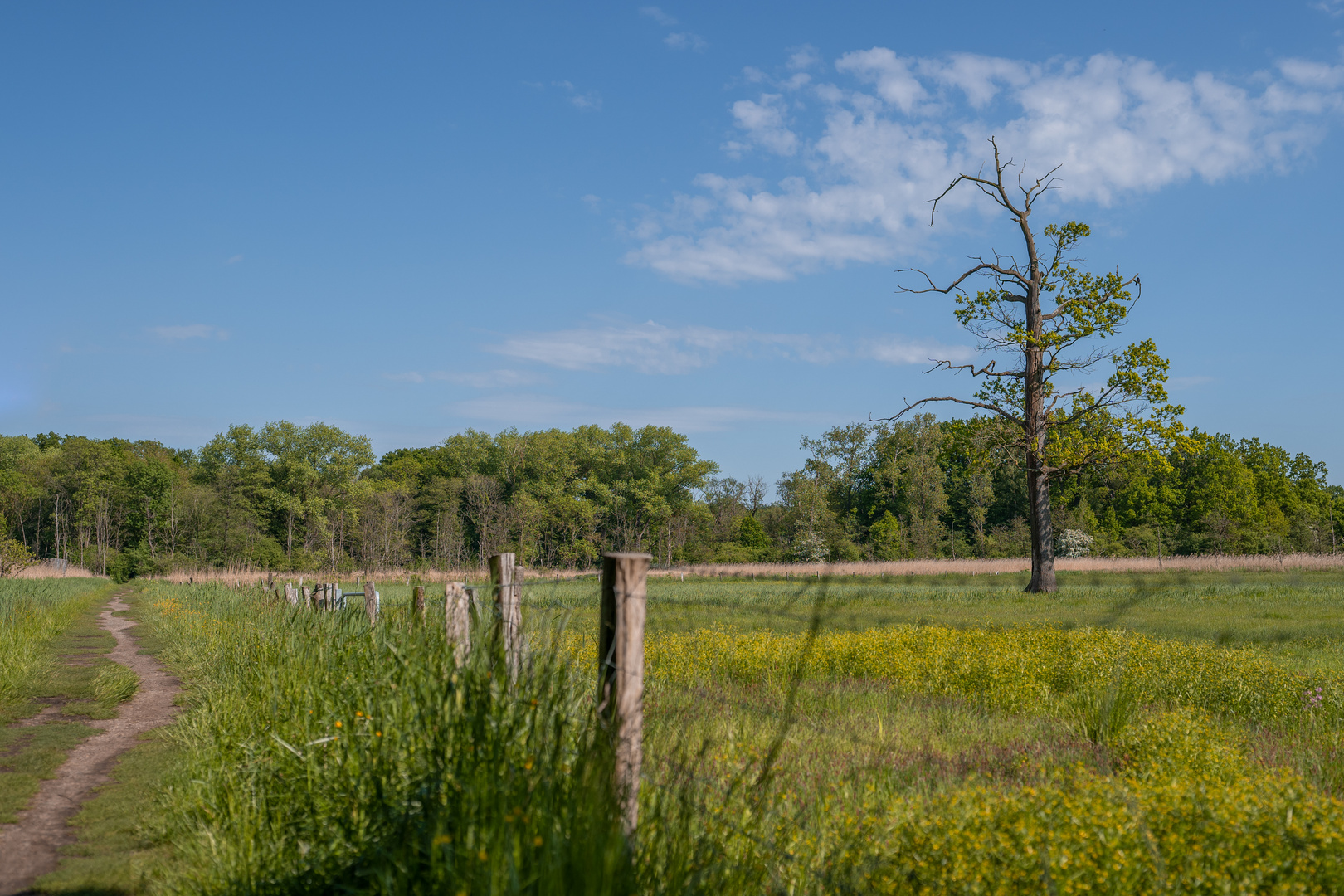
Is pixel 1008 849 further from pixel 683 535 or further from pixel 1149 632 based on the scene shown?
pixel 683 535

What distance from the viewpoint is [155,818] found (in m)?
4.54

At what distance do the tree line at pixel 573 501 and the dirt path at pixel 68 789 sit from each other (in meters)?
51.0

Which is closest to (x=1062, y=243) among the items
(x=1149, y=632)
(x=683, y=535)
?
(x=1149, y=632)

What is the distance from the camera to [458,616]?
451cm

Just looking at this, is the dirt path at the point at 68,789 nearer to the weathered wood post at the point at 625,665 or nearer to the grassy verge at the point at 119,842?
the grassy verge at the point at 119,842

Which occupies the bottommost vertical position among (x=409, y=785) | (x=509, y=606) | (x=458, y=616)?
(x=409, y=785)

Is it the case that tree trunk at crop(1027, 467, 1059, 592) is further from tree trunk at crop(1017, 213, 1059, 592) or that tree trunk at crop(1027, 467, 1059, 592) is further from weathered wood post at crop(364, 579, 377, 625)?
weathered wood post at crop(364, 579, 377, 625)

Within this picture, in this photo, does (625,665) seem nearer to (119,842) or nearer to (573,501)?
(119,842)

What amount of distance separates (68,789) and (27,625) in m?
10.9

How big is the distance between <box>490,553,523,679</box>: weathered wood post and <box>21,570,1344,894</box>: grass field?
0.09m

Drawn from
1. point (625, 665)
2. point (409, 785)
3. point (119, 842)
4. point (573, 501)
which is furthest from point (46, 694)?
point (573, 501)

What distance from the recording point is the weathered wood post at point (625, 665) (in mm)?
2699

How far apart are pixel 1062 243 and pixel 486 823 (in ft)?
86.3

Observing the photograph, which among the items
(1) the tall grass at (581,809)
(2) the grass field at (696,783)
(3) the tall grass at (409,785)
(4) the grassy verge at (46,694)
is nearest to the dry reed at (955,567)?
(4) the grassy verge at (46,694)
